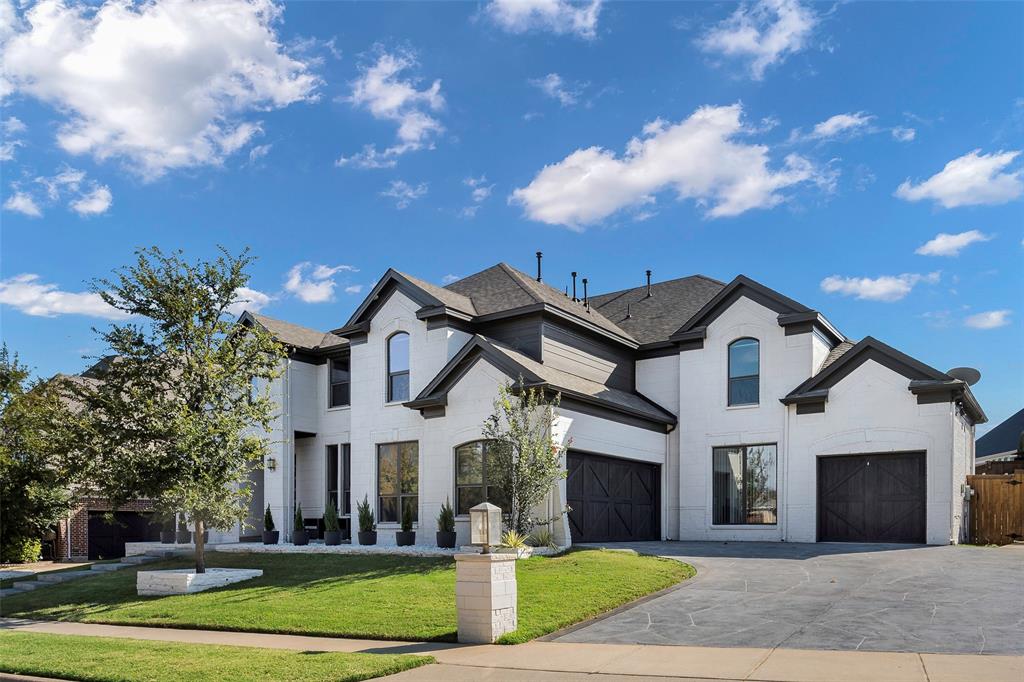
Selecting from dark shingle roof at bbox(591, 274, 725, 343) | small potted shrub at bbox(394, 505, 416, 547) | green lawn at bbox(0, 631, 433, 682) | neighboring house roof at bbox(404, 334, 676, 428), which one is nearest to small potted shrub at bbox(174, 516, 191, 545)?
small potted shrub at bbox(394, 505, 416, 547)

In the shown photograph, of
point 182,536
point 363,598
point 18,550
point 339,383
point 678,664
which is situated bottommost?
point 18,550

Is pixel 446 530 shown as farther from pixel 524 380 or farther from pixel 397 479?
pixel 397 479

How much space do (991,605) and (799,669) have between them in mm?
5106

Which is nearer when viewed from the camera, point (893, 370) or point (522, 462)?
point (522, 462)

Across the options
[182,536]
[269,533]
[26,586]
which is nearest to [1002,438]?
[269,533]

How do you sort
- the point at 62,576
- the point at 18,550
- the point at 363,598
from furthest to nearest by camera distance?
the point at 18,550 < the point at 62,576 < the point at 363,598

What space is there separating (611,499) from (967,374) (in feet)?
35.4

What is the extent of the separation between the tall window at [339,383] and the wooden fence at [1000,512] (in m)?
18.9

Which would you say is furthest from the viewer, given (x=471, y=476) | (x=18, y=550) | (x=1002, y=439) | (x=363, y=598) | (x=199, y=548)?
(x=1002, y=439)

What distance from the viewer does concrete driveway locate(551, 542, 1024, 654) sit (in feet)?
39.2

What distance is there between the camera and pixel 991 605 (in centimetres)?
1359

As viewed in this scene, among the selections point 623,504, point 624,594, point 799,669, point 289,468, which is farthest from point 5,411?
point 799,669

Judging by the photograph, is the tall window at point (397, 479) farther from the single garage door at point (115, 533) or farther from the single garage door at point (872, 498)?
the single garage door at point (872, 498)

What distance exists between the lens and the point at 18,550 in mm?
28156
